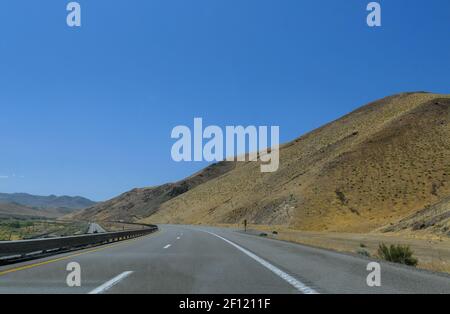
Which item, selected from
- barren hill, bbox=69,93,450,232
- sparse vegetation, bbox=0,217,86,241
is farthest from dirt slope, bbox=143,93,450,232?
sparse vegetation, bbox=0,217,86,241

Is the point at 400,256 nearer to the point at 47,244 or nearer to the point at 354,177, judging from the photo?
the point at 47,244

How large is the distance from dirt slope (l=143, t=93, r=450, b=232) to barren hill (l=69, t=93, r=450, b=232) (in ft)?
0.43

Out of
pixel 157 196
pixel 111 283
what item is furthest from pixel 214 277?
pixel 157 196

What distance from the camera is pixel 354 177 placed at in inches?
3159

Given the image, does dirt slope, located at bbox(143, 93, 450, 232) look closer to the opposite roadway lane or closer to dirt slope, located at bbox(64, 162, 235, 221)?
dirt slope, located at bbox(64, 162, 235, 221)

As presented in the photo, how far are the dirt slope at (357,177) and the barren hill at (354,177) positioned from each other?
130mm

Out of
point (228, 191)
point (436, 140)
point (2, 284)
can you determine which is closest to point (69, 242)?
point (2, 284)

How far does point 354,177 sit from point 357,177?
492 mm

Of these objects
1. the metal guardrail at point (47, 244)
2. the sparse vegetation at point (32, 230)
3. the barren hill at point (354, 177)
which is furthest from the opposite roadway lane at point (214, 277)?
the barren hill at point (354, 177)

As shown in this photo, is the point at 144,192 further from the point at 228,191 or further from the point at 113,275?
the point at 113,275

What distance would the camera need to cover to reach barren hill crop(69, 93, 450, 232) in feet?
227

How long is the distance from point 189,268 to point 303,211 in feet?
206
